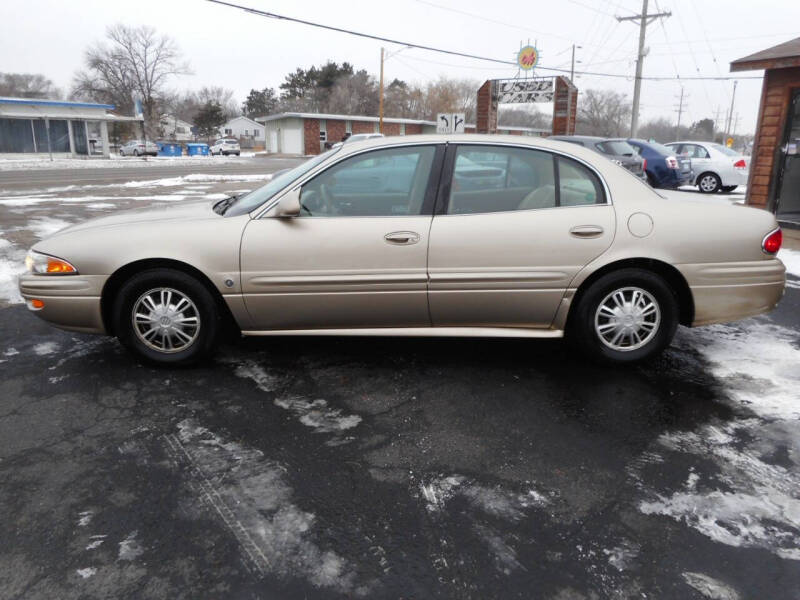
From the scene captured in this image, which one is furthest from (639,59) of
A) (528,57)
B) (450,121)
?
(450,121)

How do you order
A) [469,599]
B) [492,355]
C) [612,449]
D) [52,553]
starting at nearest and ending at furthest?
[469,599], [52,553], [612,449], [492,355]

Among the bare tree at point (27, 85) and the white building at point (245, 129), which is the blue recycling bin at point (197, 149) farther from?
the bare tree at point (27, 85)

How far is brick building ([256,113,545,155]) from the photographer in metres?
52.7

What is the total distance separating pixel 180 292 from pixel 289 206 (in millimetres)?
912

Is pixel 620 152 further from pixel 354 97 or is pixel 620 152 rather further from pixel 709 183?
pixel 354 97

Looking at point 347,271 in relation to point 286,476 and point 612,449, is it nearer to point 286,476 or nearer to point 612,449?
point 286,476

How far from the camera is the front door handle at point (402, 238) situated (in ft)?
12.5

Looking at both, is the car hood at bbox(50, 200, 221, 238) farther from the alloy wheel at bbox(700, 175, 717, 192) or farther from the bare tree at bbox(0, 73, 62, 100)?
the bare tree at bbox(0, 73, 62, 100)

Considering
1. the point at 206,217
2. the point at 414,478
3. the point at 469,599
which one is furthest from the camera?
the point at 206,217

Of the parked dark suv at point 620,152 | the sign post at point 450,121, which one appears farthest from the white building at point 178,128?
the parked dark suv at point 620,152

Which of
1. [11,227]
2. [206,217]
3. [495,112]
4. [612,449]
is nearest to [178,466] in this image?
[206,217]

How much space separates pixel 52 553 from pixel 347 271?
214 centimetres

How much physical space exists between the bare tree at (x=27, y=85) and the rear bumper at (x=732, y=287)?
100670 mm

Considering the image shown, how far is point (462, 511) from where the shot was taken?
2576 mm
